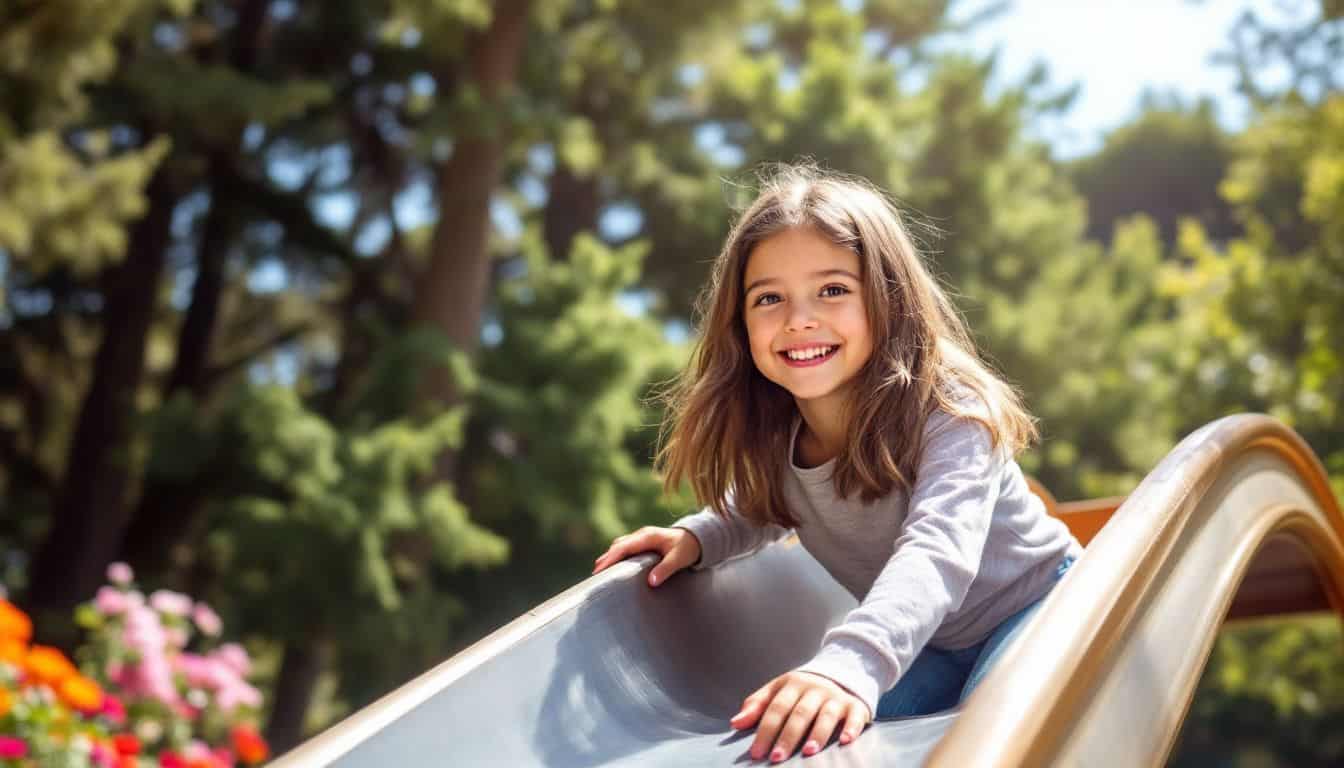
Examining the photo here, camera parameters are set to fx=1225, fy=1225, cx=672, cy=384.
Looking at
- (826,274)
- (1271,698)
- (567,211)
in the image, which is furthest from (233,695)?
(1271,698)

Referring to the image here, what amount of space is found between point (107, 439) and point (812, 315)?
26.4 feet

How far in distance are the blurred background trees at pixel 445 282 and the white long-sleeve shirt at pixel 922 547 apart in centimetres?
380

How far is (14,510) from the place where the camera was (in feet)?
31.3

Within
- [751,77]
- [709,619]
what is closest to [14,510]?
[751,77]

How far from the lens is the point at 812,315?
5.74 ft

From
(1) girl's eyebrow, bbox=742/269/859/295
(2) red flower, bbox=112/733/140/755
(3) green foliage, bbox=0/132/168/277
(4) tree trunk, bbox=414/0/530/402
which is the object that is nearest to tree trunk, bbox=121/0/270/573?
(4) tree trunk, bbox=414/0/530/402

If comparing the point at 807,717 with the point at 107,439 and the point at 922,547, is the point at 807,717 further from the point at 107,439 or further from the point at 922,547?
the point at 107,439

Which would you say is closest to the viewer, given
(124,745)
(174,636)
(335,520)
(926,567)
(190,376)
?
(926,567)

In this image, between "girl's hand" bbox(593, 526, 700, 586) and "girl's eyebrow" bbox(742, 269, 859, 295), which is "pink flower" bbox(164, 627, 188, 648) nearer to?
"girl's hand" bbox(593, 526, 700, 586)

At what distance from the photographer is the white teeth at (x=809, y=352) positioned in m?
1.77

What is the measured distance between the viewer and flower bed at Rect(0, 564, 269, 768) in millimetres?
2631

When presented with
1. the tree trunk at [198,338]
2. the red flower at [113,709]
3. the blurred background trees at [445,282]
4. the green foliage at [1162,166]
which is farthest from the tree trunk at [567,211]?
the green foliage at [1162,166]

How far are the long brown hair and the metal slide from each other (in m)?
0.21

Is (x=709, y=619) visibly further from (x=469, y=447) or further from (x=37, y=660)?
(x=469, y=447)
